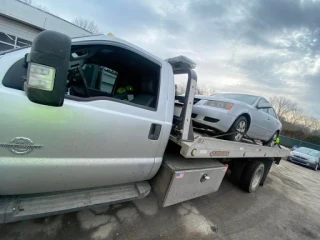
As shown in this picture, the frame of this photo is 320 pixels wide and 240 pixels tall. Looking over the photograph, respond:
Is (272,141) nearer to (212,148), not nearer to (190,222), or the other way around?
(212,148)

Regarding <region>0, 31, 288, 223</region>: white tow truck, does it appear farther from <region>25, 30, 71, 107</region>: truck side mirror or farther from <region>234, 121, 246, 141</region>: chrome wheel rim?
<region>234, 121, 246, 141</region>: chrome wheel rim

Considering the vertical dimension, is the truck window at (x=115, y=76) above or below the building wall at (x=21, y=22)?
below

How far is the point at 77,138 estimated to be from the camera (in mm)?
1604

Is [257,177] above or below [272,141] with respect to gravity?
below

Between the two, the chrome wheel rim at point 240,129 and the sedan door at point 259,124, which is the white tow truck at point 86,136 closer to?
the chrome wheel rim at point 240,129

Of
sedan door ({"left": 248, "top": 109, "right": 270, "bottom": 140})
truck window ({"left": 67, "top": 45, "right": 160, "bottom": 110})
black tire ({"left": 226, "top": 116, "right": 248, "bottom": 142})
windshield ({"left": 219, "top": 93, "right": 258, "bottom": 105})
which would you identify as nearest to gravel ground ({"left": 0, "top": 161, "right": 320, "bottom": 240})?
black tire ({"left": 226, "top": 116, "right": 248, "bottom": 142})

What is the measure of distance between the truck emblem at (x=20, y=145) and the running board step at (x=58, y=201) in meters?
0.51

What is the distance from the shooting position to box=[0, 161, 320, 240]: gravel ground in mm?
2160

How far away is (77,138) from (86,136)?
8cm

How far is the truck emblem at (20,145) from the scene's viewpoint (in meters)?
1.36

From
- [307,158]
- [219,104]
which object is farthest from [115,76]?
[307,158]

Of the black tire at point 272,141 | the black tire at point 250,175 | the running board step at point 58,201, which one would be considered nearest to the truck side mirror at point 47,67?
the running board step at point 58,201

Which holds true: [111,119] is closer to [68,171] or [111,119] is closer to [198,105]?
[68,171]

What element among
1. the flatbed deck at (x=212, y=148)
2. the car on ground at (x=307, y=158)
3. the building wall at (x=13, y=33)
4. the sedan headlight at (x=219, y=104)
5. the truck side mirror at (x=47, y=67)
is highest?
the building wall at (x=13, y=33)
